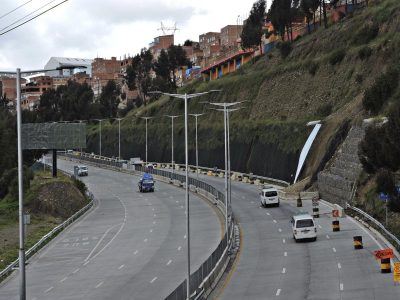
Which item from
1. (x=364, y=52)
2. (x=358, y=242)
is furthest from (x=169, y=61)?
(x=358, y=242)

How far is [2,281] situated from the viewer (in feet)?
139

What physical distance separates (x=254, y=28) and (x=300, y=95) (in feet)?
150

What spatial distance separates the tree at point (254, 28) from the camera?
151875mm

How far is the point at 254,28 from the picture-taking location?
15338 centimetres

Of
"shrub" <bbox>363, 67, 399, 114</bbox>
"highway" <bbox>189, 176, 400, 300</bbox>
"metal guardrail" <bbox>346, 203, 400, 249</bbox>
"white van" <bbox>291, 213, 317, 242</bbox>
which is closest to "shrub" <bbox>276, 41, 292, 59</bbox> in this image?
"shrub" <bbox>363, 67, 399, 114</bbox>

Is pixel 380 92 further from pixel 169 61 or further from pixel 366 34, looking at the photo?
pixel 169 61

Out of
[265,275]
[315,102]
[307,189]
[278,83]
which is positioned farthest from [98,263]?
[278,83]

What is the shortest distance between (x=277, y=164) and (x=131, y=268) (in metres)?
57.4

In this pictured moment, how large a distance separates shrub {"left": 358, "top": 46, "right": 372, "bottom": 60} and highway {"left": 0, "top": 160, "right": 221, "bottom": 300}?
32266 mm

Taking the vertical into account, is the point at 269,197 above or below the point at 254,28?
below

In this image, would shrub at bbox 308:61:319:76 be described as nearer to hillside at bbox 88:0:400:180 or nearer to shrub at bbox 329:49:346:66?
hillside at bbox 88:0:400:180

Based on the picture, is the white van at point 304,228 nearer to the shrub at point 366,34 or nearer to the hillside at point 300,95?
the hillside at point 300,95

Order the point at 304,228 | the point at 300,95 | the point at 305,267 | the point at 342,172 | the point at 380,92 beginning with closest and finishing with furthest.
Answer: the point at 305,267, the point at 304,228, the point at 342,172, the point at 380,92, the point at 300,95

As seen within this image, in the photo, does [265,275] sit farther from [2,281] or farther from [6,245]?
[6,245]
